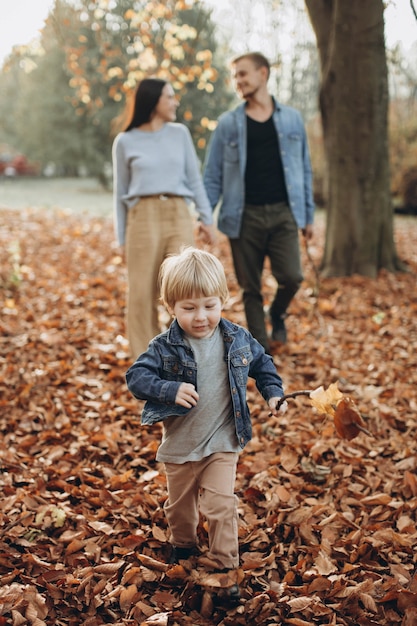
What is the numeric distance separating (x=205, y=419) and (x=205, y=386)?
139mm

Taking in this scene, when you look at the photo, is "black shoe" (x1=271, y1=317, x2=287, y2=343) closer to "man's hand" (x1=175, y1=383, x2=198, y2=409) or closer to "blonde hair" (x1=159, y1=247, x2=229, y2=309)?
"blonde hair" (x1=159, y1=247, x2=229, y2=309)

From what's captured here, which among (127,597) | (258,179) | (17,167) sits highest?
(17,167)

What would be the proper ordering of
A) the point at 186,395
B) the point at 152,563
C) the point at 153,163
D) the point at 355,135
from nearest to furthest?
the point at 186,395 < the point at 152,563 < the point at 153,163 < the point at 355,135

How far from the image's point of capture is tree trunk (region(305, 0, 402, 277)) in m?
6.89

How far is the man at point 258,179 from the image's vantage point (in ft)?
15.3

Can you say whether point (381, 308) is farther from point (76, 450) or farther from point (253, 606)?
point (253, 606)

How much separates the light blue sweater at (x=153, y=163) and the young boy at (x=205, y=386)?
6.95ft

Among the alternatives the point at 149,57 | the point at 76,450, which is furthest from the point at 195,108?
the point at 76,450

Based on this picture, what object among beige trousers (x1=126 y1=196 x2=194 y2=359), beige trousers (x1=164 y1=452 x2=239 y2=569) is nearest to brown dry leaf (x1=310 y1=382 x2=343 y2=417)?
beige trousers (x1=164 y1=452 x2=239 y2=569)

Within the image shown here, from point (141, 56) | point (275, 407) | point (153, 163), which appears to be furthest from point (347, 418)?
point (141, 56)

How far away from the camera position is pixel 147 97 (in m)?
4.32

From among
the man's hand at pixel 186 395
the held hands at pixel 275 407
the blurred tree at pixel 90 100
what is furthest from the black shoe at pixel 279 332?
the blurred tree at pixel 90 100

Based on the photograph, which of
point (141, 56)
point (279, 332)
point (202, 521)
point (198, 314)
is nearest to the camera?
point (198, 314)

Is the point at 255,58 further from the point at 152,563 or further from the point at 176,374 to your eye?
the point at 152,563
